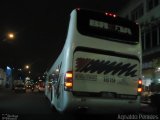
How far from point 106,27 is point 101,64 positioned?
1.41m

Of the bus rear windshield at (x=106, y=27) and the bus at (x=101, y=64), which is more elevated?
the bus rear windshield at (x=106, y=27)

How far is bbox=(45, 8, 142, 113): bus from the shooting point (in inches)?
514

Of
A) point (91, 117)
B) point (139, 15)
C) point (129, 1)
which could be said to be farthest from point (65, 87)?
point (129, 1)

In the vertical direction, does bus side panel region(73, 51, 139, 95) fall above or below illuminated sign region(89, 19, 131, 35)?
below

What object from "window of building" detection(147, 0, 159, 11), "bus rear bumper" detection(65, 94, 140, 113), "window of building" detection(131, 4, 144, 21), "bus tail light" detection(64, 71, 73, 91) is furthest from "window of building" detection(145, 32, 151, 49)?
"bus tail light" detection(64, 71, 73, 91)

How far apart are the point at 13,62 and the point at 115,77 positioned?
82.3 m

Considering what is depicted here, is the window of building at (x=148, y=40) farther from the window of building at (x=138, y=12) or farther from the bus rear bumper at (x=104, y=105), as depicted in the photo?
the bus rear bumper at (x=104, y=105)

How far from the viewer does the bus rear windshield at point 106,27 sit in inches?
529

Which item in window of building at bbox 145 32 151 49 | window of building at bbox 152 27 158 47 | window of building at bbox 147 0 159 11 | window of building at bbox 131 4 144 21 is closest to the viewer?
window of building at bbox 147 0 159 11

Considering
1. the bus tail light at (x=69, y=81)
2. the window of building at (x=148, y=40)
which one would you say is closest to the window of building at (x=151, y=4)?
the window of building at (x=148, y=40)

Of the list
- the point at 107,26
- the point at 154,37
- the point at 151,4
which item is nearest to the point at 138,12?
the point at 151,4

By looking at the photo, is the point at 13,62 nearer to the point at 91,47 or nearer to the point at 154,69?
the point at 154,69

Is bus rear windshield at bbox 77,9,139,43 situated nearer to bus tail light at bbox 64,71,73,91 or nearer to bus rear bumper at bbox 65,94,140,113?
bus tail light at bbox 64,71,73,91

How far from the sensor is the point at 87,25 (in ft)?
44.1
